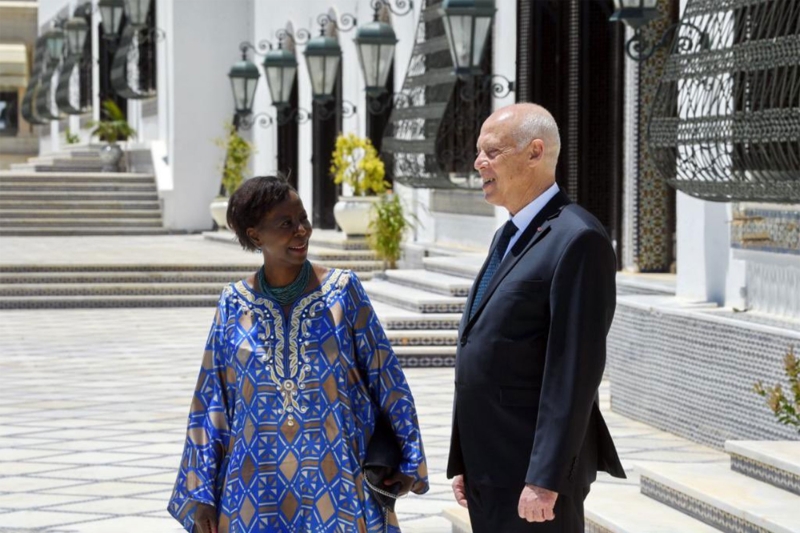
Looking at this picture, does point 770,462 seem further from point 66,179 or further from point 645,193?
point 66,179

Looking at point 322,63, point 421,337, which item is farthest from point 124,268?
point 421,337

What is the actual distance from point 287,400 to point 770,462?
2343mm

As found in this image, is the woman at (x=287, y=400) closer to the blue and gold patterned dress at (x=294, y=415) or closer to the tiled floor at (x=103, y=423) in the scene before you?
the blue and gold patterned dress at (x=294, y=415)

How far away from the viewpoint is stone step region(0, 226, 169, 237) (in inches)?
875

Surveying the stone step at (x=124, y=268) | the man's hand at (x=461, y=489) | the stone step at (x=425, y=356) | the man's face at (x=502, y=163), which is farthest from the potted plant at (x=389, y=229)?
the man's face at (x=502, y=163)

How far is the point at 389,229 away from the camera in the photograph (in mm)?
14398

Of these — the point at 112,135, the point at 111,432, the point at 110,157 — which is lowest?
the point at 111,432

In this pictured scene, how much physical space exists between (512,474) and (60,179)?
2158cm

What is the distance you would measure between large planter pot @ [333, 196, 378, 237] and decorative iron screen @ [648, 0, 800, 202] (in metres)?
8.09

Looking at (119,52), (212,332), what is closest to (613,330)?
(212,332)

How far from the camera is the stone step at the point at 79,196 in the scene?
23234 mm

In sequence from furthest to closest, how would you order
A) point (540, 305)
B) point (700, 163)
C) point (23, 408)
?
point (23, 408), point (700, 163), point (540, 305)

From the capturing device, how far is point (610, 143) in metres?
11.8

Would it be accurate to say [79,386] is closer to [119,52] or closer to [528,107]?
[528,107]
